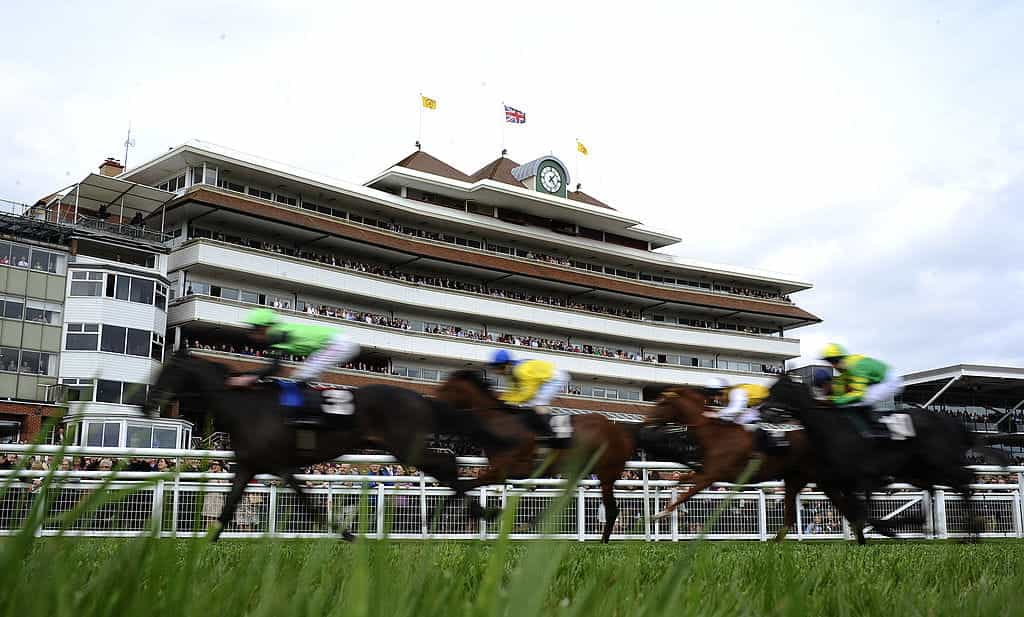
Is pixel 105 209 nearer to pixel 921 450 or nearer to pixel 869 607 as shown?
pixel 921 450

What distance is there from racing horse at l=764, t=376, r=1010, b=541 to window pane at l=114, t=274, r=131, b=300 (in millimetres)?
28831

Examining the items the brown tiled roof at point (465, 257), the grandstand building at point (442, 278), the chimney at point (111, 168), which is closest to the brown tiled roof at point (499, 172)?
the grandstand building at point (442, 278)

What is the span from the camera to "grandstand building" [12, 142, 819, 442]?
38.6 m

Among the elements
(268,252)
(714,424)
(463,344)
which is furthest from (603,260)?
(714,424)

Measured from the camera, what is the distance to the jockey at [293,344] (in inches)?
337

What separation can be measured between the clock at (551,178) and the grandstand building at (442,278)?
124 mm

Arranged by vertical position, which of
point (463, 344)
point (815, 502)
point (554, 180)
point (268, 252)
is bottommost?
point (815, 502)

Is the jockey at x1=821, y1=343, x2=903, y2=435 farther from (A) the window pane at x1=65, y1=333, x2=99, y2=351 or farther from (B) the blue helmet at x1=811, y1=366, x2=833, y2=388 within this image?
(A) the window pane at x1=65, y1=333, x2=99, y2=351

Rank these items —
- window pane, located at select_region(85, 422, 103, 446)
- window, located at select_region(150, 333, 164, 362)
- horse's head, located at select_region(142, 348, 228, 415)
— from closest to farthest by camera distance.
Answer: horse's head, located at select_region(142, 348, 228, 415)
window pane, located at select_region(85, 422, 103, 446)
window, located at select_region(150, 333, 164, 362)

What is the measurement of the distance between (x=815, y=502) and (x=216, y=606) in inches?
551

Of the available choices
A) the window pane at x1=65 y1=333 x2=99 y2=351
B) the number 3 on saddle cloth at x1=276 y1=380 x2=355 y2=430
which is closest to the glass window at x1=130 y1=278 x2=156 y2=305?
the window pane at x1=65 y1=333 x2=99 y2=351

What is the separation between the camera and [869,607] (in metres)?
2.61

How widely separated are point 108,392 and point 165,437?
3.80 meters

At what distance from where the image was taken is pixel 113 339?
33500 mm
